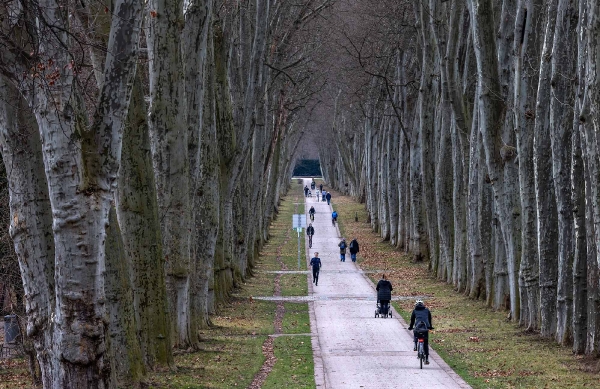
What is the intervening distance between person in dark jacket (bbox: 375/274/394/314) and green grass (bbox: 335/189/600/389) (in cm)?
90

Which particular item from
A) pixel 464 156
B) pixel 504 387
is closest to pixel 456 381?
pixel 504 387

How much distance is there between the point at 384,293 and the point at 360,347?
5.46 meters

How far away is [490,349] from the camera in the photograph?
74.4 feet

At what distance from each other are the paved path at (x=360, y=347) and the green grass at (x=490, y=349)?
526 mm

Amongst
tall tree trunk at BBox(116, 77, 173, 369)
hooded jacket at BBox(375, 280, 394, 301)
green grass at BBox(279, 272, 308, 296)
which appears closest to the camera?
tall tree trunk at BBox(116, 77, 173, 369)

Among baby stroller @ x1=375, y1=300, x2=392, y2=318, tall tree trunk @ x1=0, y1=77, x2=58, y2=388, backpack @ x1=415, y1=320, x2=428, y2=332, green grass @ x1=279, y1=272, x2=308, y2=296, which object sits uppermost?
tall tree trunk @ x1=0, y1=77, x2=58, y2=388

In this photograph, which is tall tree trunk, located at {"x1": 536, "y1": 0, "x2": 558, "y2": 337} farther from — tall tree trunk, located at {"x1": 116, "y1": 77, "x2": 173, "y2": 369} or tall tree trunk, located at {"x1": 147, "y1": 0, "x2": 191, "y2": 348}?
tall tree trunk, located at {"x1": 116, "y1": 77, "x2": 173, "y2": 369}

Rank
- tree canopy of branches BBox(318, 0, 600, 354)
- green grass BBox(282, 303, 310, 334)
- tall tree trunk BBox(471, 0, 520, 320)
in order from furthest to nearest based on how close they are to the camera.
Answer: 1. green grass BBox(282, 303, 310, 334)
2. tall tree trunk BBox(471, 0, 520, 320)
3. tree canopy of branches BBox(318, 0, 600, 354)

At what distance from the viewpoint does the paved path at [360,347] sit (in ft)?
61.6

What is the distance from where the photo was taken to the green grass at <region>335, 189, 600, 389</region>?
18344mm

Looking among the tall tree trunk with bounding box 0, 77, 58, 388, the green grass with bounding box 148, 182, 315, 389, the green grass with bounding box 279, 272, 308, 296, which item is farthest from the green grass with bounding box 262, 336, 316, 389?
the green grass with bounding box 279, 272, 308, 296

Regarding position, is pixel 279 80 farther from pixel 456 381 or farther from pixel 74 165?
pixel 74 165

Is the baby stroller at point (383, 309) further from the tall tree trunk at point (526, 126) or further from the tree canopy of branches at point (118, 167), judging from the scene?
the tall tree trunk at point (526, 126)

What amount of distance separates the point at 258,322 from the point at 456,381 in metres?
10.4
